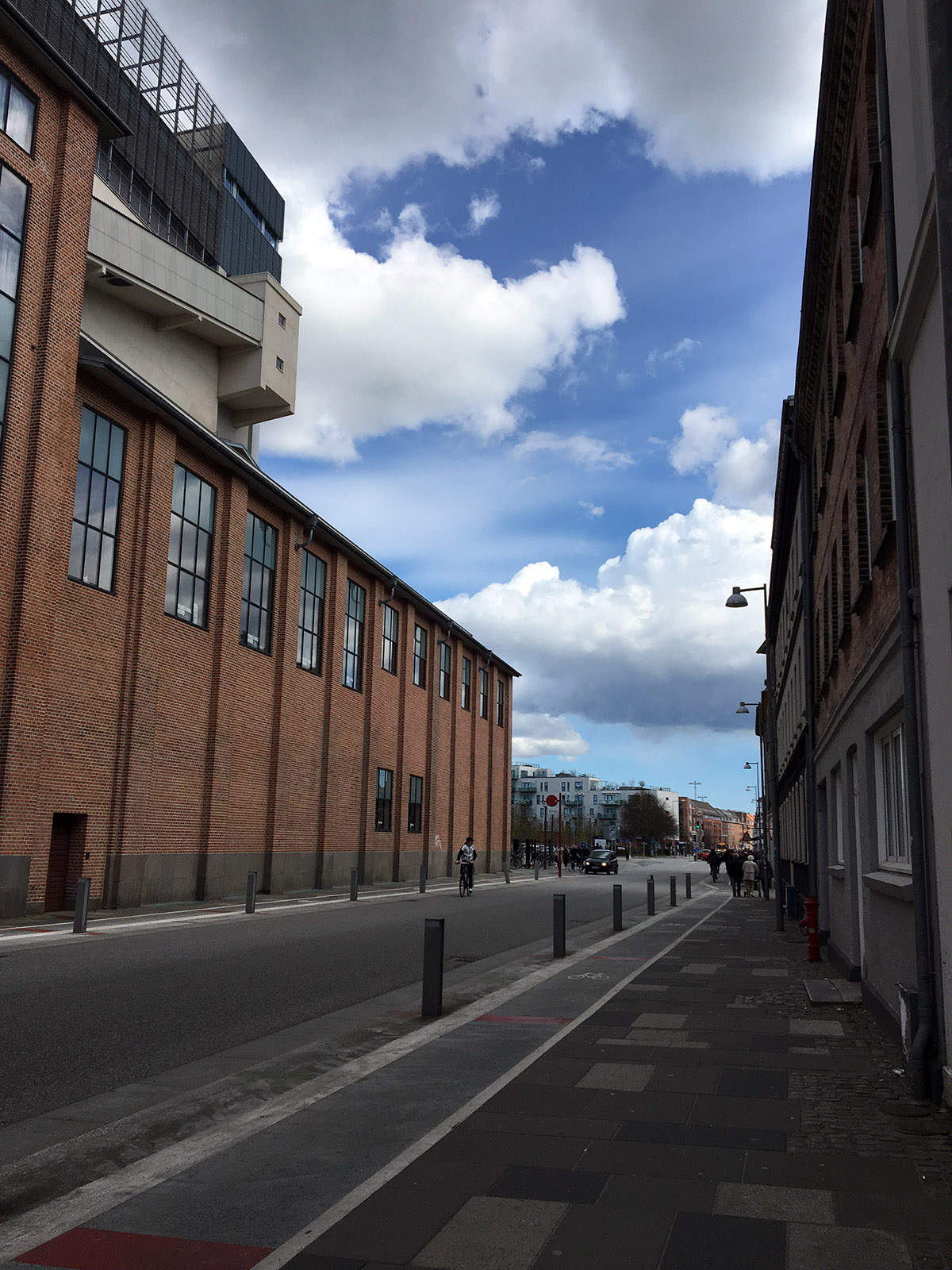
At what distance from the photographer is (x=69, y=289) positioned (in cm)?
2125

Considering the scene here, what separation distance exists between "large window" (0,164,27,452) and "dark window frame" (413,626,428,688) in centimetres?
2651

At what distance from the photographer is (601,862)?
62.6 meters

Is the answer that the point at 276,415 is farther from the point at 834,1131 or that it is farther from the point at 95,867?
the point at 834,1131

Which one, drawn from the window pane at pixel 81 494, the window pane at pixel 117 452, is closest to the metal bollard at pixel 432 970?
the window pane at pixel 81 494

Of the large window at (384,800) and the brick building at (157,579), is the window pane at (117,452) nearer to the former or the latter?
the brick building at (157,579)

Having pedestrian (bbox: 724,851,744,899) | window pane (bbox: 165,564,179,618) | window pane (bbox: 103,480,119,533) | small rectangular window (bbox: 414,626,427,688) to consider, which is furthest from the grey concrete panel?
small rectangular window (bbox: 414,626,427,688)

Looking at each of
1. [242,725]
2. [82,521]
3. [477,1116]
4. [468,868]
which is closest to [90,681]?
[82,521]

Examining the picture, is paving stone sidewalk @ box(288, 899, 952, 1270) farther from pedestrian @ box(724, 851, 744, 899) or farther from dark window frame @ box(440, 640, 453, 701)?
dark window frame @ box(440, 640, 453, 701)

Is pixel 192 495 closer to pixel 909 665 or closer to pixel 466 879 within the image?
pixel 466 879

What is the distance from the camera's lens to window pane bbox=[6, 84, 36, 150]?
788 inches

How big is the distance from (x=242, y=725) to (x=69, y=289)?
12392 millimetres

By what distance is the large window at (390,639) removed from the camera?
41000 millimetres

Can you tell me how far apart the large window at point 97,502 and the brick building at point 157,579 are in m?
0.06

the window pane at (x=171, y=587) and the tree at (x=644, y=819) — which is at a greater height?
the window pane at (x=171, y=587)
